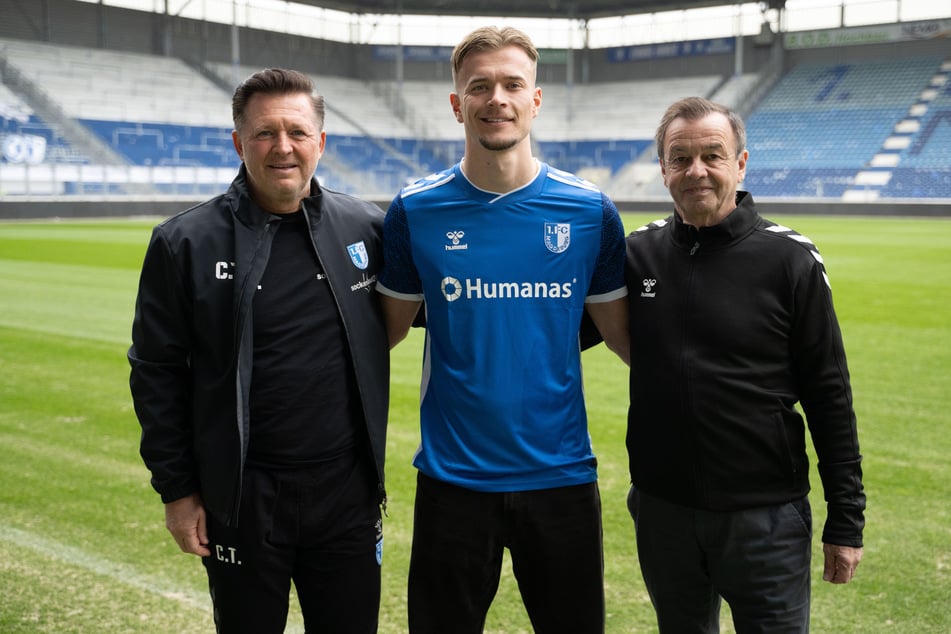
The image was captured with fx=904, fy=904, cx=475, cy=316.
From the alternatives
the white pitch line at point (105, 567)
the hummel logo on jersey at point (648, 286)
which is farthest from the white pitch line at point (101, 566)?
the hummel logo on jersey at point (648, 286)

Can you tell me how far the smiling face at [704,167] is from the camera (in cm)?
263

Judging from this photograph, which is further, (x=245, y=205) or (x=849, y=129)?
(x=849, y=129)

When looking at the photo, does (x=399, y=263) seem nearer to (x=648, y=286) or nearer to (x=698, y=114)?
(x=648, y=286)

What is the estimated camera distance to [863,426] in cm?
628

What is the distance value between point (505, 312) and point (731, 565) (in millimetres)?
979

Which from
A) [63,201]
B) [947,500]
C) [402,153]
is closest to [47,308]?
[947,500]

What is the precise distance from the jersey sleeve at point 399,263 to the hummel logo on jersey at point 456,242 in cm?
14

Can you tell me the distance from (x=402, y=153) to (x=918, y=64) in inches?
967

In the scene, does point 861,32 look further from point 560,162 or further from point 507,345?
point 507,345

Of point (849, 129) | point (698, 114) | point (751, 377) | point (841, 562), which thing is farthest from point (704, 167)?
point (849, 129)

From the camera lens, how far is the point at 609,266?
2.84m

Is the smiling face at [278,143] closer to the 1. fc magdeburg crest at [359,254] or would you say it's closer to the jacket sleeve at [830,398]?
the 1. fc magdeburg crest at [359,254]

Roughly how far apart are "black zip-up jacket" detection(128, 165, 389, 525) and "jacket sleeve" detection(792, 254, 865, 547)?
1.30 m

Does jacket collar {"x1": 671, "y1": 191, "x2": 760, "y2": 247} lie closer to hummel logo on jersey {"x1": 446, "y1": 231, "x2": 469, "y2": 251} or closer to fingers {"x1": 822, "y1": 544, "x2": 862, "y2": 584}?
hummel logo on jersey {"x1": 446, "y1": 231, "x2": 469, "y2": 251}
